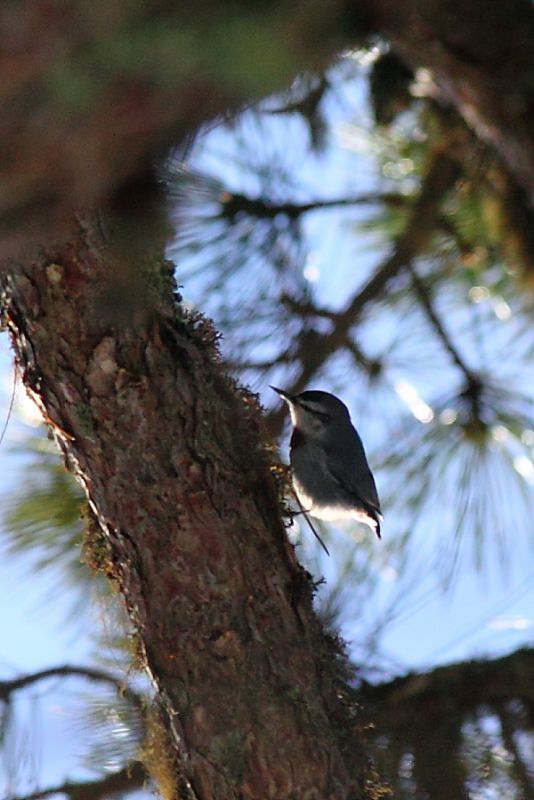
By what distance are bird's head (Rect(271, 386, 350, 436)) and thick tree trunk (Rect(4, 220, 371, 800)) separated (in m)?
0.82

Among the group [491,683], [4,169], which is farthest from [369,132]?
[4,169]

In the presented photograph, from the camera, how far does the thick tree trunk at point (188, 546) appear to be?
1.68 metres

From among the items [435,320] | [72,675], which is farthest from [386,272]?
[72,675]

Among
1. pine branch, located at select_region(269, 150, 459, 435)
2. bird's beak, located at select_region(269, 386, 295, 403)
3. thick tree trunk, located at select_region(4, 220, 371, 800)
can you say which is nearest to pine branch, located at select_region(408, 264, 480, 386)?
pine branch, located at select_region(269, 150, 459, 435)

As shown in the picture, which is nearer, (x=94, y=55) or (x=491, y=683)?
(x=94, y=55)

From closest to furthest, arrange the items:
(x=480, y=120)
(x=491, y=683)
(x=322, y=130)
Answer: (x=491, y=683) < (x=480, y=120) < (x=322, y=130)

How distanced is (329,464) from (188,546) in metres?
1.16

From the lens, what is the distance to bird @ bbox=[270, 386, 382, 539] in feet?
8.85

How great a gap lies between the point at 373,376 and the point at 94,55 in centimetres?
244

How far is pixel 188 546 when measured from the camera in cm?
173

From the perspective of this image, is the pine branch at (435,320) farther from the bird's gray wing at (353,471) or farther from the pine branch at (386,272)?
the bird's gray wing at (353,471)

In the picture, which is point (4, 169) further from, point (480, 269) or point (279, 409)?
point (480, 269)

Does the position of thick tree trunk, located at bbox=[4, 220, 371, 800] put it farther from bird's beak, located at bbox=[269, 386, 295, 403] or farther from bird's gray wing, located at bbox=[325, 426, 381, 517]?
bird's gray wing, located at bbox=[325, 426, 381, 517]

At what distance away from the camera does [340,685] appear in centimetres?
185
